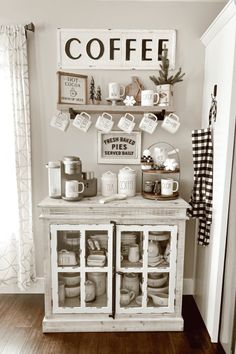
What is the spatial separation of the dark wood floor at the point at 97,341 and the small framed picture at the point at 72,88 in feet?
5.16

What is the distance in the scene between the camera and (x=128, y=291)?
200 cm

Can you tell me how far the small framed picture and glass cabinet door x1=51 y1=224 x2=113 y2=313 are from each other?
86 cm

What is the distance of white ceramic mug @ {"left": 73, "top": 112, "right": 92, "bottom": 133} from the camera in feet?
7.06

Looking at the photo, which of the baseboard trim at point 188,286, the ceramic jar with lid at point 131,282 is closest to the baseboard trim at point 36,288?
the baseboard trim at point 188,286

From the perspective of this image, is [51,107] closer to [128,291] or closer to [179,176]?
[179,176]

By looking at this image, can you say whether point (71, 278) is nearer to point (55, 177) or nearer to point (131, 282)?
point (131, 282)

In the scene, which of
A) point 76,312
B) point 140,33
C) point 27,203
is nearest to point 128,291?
point 76,312

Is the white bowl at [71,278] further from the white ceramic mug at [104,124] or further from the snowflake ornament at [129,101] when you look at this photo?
the snowflake ornament at [129,101]

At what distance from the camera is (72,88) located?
1.98m

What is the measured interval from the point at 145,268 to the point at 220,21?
161 cm

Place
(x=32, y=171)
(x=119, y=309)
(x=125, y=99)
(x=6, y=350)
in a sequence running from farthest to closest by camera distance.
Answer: (x=32, y=171) < (x=125, y=99) < (x=119, y=309) < (x=6, y=350)

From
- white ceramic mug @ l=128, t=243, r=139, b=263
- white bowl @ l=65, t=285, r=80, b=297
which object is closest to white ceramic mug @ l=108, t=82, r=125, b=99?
white ceramic mug @ l=128, t=243, r=139, b=263

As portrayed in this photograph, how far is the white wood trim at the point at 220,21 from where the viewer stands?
1.55 metres

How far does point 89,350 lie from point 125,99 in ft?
5.51
